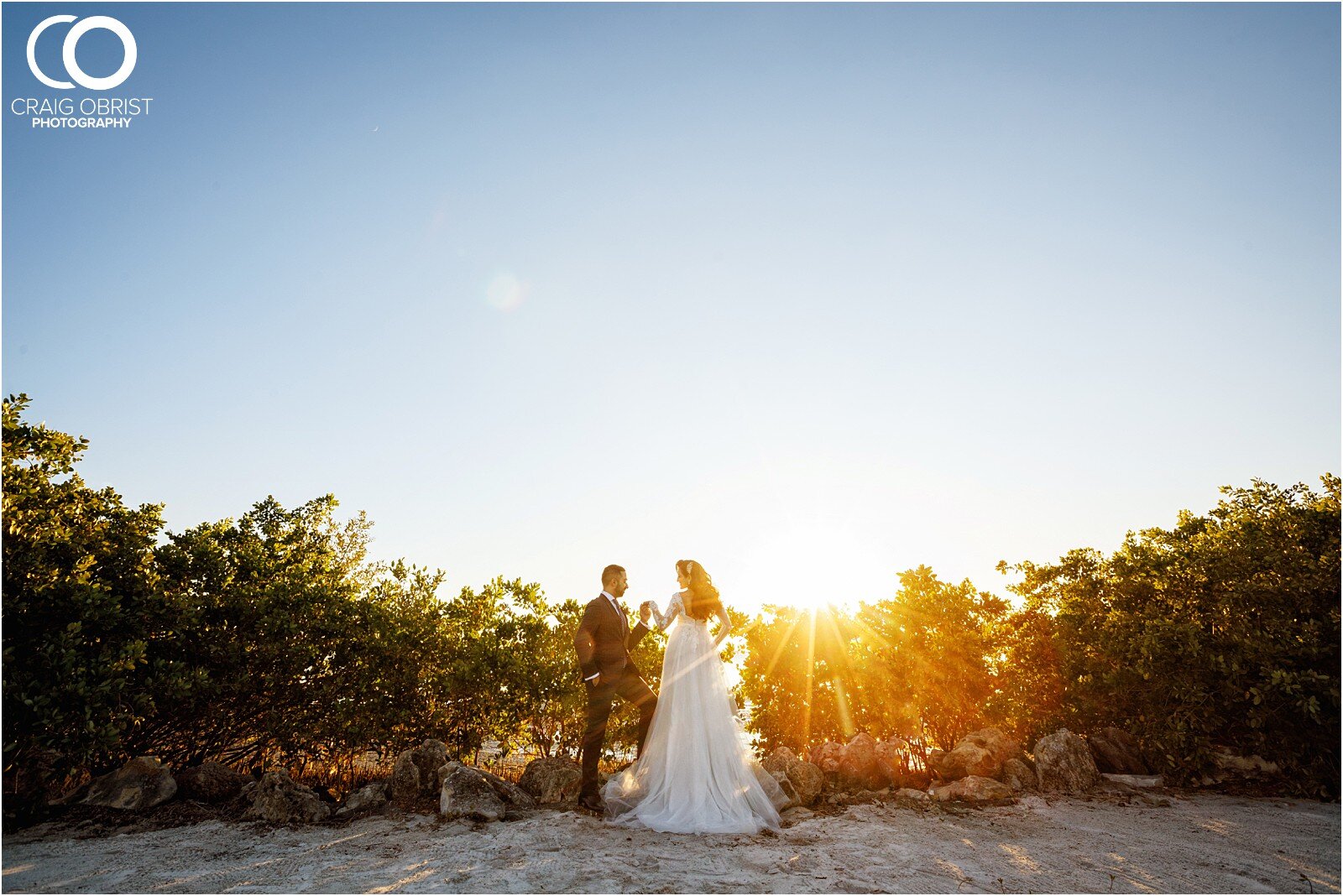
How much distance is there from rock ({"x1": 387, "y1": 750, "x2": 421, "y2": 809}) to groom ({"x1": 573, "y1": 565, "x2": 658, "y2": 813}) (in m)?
2.01

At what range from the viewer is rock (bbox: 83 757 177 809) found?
669 cm

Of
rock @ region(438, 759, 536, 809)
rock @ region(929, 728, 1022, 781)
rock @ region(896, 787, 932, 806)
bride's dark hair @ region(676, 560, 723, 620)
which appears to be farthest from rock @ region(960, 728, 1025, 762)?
rock @ region(438, 759, 536, 809)

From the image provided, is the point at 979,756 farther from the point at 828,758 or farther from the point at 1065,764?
the point at 828,758

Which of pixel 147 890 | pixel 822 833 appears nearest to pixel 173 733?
pixel 147 890

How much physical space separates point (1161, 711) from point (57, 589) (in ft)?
44.2

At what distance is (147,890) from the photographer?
14.8ft

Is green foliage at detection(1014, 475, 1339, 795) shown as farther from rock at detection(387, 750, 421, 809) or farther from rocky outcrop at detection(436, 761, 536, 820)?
rock at detection(387, 750, 421, 809)

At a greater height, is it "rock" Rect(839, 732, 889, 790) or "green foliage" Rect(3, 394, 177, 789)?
"green foliage" Rect(3, 394, 177, 789)

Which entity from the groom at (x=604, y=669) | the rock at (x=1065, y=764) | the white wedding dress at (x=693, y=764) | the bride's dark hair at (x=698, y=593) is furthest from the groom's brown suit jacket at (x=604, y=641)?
the rock at (x=1065, y=764)

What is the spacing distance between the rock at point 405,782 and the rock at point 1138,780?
28.8ft

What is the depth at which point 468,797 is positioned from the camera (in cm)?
660

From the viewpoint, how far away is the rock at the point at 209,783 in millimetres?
7125

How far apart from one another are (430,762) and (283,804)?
61.5 inches

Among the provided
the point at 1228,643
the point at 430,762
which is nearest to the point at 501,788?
the point at 430,762
